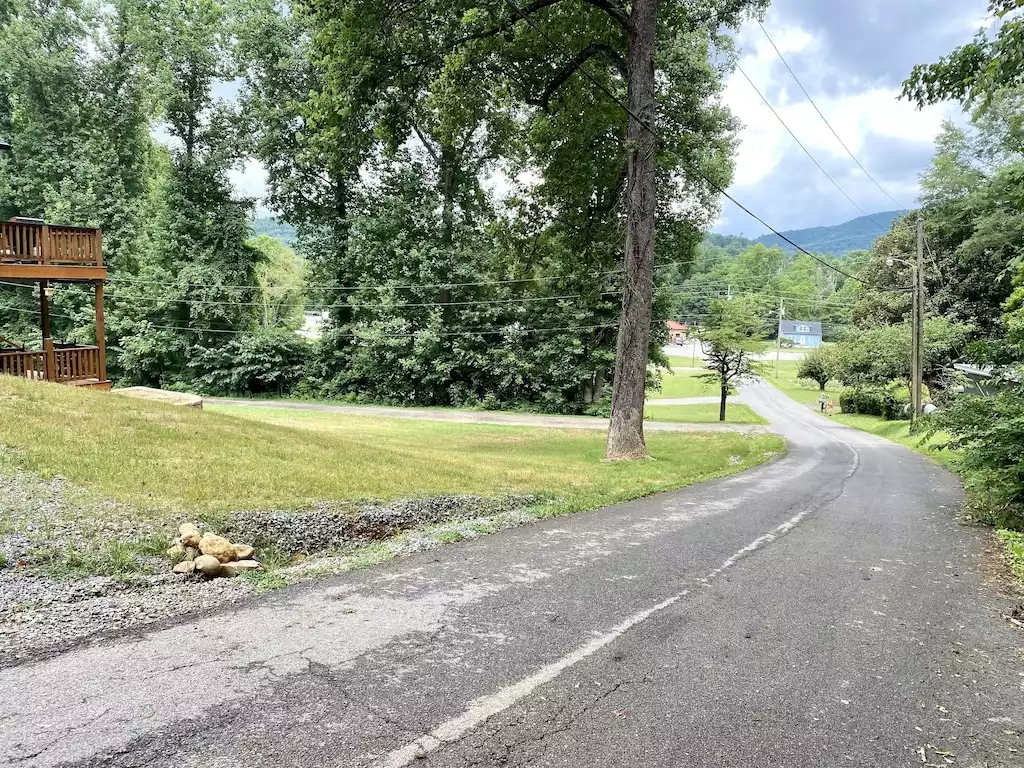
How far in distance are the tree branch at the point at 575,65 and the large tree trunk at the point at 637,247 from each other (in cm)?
65

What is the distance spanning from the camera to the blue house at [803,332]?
9969cm

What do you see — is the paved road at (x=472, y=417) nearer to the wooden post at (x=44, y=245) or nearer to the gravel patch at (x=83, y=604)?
the wooden post at (x=44, y=245)

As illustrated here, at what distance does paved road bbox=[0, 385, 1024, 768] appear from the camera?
2.48m

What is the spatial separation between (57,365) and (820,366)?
53281 millimetres

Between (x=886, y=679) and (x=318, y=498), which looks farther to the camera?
(x=318, y=498)

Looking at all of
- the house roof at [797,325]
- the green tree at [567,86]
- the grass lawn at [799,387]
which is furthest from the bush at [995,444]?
the house roof at [797,325]

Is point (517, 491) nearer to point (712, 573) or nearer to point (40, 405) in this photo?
point (712, 573)

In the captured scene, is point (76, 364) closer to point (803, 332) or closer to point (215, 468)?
point (215, 468)

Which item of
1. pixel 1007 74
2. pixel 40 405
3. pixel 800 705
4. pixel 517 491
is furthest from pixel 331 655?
pixel 1007 74

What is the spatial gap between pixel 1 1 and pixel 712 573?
4384 cm

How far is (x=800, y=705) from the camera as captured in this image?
2.90 metres

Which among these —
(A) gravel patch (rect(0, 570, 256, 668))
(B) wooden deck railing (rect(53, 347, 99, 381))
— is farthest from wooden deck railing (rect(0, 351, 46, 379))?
(A) gravel patch (rect(0, 570, 256, 668))

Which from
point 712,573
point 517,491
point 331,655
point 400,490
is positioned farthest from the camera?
point 517,491

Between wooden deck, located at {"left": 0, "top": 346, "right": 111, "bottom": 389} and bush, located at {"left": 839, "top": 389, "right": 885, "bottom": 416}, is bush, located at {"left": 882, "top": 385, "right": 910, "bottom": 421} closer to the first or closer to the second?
bush, located at {"left": 839, "top": 389, "right": 885, "bottom": 416}
